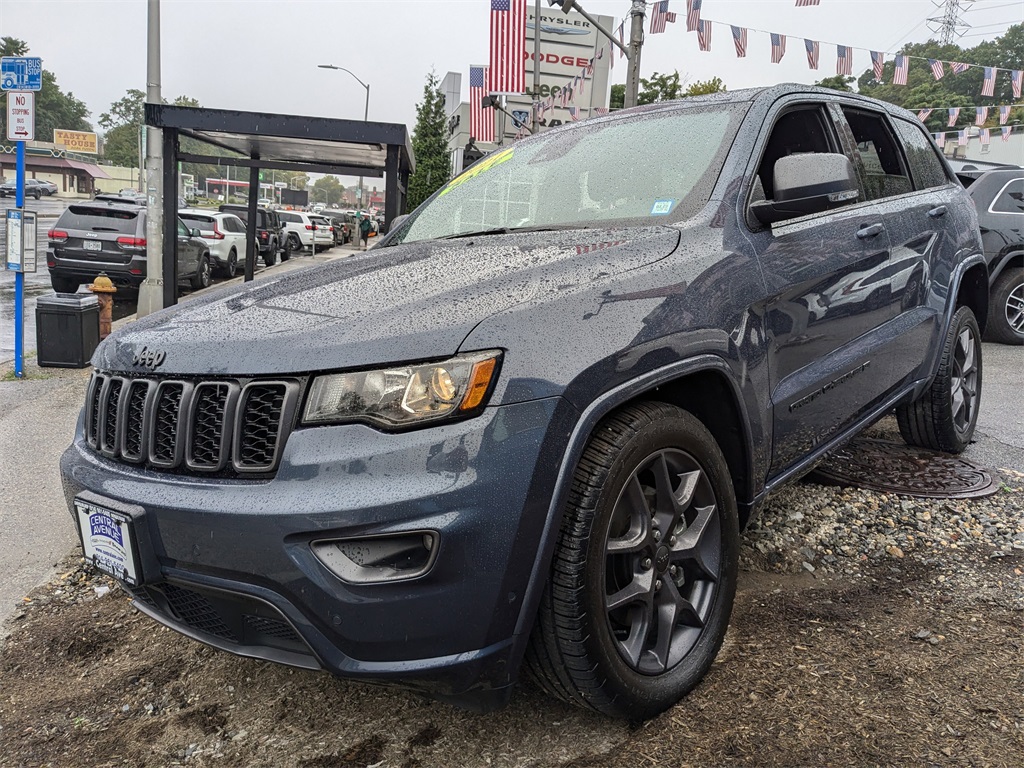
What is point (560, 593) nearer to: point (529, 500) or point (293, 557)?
point (529, 500)

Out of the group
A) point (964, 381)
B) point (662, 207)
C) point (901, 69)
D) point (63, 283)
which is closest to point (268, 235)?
point (63, 283)

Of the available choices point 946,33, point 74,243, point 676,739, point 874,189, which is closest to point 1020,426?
point 874,189

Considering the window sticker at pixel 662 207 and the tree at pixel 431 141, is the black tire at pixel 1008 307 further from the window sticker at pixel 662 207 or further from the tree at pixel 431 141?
the tree at pixel 431 141

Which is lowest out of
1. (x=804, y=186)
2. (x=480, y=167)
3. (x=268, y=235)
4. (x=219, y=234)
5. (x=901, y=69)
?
(x=804, y=186)

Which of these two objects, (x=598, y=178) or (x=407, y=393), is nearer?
(x=407, y=393)

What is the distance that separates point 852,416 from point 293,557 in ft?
8.18

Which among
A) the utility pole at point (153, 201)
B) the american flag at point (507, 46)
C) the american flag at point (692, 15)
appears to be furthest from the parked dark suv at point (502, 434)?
the american flag at point (507, 46)

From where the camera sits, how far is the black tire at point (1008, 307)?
362 inches

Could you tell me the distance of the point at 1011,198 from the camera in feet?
30.1

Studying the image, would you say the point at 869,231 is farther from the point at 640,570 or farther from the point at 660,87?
the point at 660,87

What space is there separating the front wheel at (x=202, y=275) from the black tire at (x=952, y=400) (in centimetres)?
1599

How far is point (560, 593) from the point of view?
202 centimetres

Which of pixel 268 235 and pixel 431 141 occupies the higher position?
pixel 431 141

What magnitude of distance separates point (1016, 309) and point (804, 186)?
8015mm
